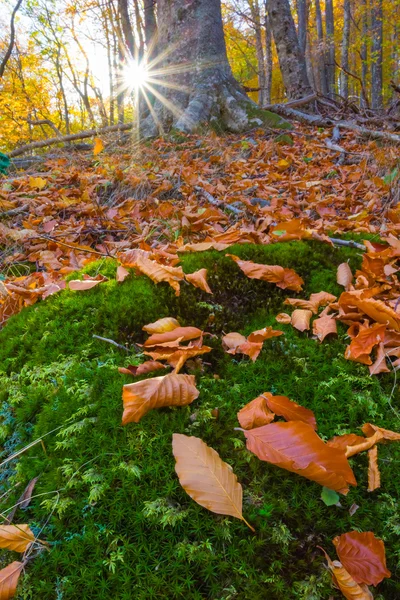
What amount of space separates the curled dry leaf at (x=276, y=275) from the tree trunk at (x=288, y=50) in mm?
8080

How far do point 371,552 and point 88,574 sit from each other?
0.63m

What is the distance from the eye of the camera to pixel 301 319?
1539mm

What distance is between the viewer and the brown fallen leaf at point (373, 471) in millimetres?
961

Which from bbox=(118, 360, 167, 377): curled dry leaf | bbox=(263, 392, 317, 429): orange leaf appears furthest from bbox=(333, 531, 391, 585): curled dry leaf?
bbox=(118, 360, 167, 377): curled dry leaf

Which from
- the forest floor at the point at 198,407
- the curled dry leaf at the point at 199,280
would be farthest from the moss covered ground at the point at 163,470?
the curled dry leaf at the point at 199,280

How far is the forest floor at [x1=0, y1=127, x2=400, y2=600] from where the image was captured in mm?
824

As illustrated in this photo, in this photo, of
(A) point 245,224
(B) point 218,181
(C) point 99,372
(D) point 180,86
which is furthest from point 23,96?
(C) point 99,372

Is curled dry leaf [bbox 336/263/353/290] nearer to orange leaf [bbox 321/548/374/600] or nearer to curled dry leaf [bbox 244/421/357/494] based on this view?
curled dry leaf [bbox 244/421/357/494]

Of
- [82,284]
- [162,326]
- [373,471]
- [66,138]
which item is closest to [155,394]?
[162,326]

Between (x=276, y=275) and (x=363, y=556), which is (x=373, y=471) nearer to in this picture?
(x=363, y=556)

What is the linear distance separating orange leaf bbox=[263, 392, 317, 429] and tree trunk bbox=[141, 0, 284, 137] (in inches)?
238

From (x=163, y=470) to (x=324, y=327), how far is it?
85cm

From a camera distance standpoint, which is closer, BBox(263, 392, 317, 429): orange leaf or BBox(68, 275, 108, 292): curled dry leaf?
BBox(263, 392, 317, 429): orange leaf

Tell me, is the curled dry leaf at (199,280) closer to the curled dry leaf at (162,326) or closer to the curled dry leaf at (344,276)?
the curled dry leaf at (162,326)
